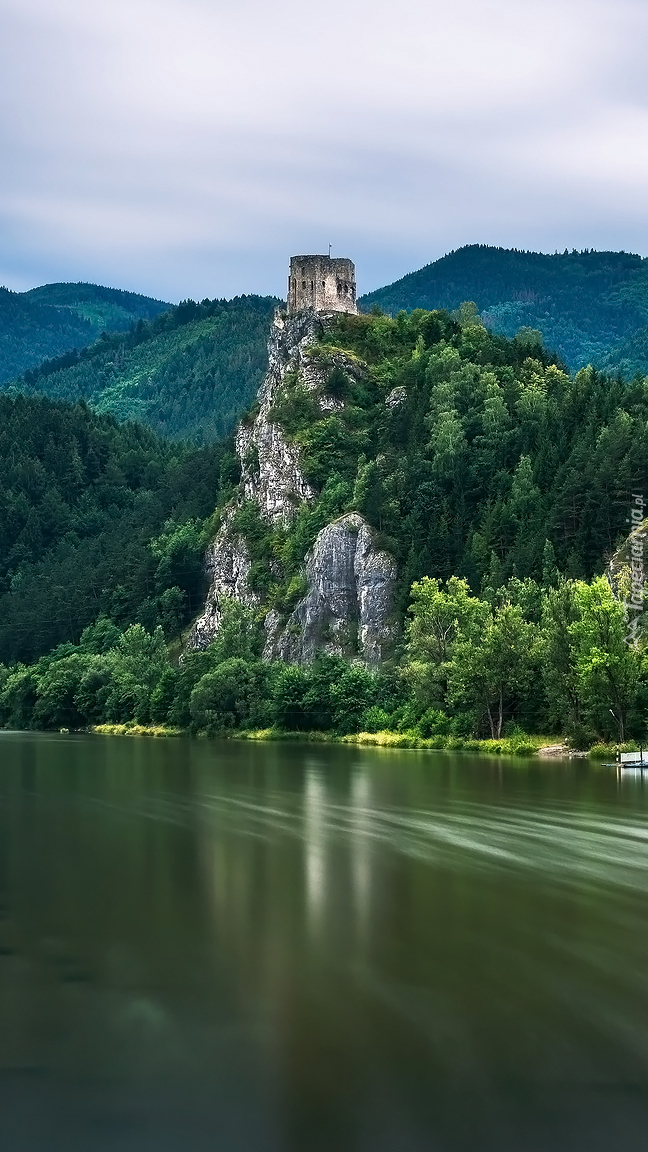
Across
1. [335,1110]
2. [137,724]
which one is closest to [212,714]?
[137,724]

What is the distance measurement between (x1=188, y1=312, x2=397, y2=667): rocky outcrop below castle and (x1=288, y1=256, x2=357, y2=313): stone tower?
287 centimetres

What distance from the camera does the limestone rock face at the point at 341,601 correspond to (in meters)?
148

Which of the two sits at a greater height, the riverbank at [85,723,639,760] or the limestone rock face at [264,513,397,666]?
the limestone rock face at [264,513,397,666]

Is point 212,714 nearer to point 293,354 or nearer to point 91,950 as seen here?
point 293,354

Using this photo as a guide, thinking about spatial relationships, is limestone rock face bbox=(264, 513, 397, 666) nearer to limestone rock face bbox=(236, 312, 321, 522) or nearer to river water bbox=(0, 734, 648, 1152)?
limestone rock face bbox=(236, 312, 321, 522)

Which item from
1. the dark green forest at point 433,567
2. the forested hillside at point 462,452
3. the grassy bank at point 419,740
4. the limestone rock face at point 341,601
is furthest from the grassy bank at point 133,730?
the forested hillside at point 462,452

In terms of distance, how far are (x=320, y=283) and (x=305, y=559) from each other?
45005 mm

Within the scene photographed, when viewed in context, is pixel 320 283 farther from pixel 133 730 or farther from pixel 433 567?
pixel 133 730

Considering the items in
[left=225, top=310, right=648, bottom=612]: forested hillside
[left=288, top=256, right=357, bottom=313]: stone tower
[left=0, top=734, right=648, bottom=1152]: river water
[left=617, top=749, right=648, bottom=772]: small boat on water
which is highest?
[left=288, top=256, right=357, bottom=313]: stone tower

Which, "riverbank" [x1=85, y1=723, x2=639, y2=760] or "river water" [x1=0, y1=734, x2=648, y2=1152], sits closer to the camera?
"river water" [x1=0, y1=734, x2=648, y2=1152]

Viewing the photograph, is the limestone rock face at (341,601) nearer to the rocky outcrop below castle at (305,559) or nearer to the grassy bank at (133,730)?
the rocky outcrop below castle at (305,559)

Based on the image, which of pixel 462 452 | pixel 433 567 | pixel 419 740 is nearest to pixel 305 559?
pixel 433 567

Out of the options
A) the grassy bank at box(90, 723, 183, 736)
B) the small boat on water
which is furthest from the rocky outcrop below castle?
the small boat on water

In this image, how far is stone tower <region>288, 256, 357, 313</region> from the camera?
598 ft
